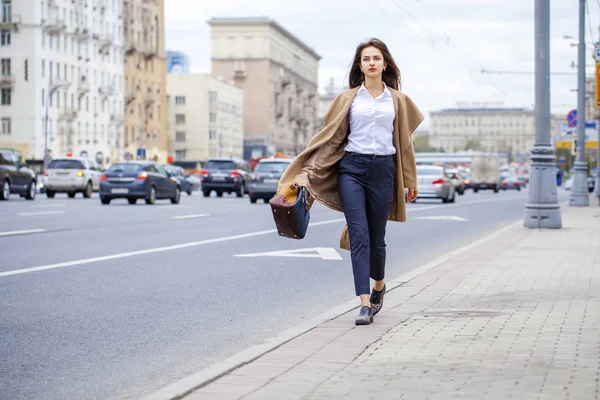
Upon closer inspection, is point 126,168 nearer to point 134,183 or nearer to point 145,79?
point 134,183

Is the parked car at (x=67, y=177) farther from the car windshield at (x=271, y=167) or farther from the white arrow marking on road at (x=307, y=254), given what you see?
the white arrow marking on road at (x=307, y=254)

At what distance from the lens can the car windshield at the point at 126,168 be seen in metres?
37.7

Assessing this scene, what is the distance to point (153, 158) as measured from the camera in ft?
373

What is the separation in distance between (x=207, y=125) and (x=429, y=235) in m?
113

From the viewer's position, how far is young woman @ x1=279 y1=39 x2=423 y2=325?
26.9 ft

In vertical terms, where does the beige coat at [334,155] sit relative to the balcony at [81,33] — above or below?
below

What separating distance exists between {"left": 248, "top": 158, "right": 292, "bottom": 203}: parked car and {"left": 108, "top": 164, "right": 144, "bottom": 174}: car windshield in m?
3.92

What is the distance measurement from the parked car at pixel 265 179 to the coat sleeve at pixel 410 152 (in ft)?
101

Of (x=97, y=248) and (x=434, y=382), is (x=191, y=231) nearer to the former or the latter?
(x=97, y=248)

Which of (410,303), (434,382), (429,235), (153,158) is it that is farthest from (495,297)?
(153,158)

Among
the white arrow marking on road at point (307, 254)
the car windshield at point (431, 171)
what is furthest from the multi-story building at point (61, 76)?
the white arrow marking on road at point (307, 254)

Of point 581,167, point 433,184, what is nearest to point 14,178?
point 433,184

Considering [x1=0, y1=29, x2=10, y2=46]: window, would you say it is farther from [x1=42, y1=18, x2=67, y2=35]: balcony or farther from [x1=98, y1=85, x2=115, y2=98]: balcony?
[x1=98, y1=85, x2=115, y2=98]: balcony

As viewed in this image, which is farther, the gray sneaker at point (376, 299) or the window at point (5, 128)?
the window at point (5, 128)
